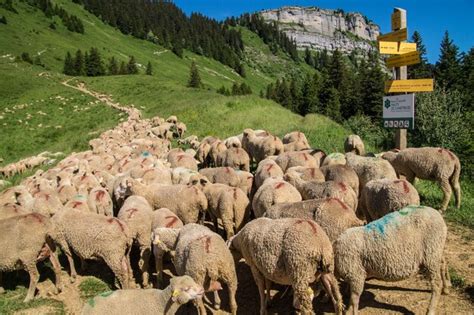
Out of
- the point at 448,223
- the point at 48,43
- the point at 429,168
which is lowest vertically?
the point at 448,223

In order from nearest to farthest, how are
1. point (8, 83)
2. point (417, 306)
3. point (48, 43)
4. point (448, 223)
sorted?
point (417, 306), point (448, 223), point (8, 83), point (48, 43)

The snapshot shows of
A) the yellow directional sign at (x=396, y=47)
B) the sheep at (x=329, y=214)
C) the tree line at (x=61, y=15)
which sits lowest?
the sheep at (x=329, y=214)

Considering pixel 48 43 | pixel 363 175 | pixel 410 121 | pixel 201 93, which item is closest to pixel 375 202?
pixel 363 175

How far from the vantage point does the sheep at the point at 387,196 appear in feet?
29.3

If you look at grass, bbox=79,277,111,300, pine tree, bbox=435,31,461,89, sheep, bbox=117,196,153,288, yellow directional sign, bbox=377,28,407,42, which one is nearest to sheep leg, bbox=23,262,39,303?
grass, bbox=79,277,111,300

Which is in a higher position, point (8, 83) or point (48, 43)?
point (48, 43)

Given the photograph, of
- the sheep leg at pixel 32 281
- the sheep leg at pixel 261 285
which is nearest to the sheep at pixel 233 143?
the sheep leg at pixel 32 281

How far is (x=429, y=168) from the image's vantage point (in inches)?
463

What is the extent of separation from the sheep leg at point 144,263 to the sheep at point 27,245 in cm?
191

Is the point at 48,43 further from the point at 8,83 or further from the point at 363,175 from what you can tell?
the point at 363,175

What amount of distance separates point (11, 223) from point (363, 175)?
934 cm

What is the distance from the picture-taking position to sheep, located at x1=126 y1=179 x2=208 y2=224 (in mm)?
11164

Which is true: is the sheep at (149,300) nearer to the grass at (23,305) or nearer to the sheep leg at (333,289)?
the grass at (23,305)

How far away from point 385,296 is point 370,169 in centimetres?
465
